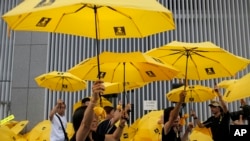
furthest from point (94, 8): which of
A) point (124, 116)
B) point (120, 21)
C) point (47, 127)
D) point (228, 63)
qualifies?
point (47, 127)

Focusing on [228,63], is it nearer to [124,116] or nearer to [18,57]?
[124,116]

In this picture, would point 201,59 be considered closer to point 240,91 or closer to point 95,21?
point 240,91

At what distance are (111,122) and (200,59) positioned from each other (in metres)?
1.83

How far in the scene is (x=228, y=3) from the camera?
11875 millimetres

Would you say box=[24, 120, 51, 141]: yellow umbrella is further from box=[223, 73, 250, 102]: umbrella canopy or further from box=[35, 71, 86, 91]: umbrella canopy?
box=[223, 73, 250, 102]: umbrella canopy

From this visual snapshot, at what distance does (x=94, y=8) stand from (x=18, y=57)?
7681mm

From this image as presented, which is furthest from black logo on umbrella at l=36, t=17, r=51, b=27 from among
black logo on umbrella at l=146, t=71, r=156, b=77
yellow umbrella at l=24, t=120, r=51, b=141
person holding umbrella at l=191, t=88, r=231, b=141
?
yellow umbrella at l=24, t=120, r=51, b=141

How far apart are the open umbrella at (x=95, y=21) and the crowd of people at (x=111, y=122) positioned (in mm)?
999

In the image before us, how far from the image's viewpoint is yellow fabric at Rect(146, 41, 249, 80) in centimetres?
589

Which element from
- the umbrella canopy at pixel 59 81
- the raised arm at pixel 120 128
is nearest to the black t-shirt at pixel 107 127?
the raised arm at pixel 120 128

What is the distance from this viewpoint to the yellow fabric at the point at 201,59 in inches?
232

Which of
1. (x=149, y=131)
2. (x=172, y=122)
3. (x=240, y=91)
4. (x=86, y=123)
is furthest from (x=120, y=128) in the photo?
(x=149, y=131)

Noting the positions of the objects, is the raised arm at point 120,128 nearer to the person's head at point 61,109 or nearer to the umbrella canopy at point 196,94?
the person's head at point 61,109

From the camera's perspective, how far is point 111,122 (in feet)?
18.7
